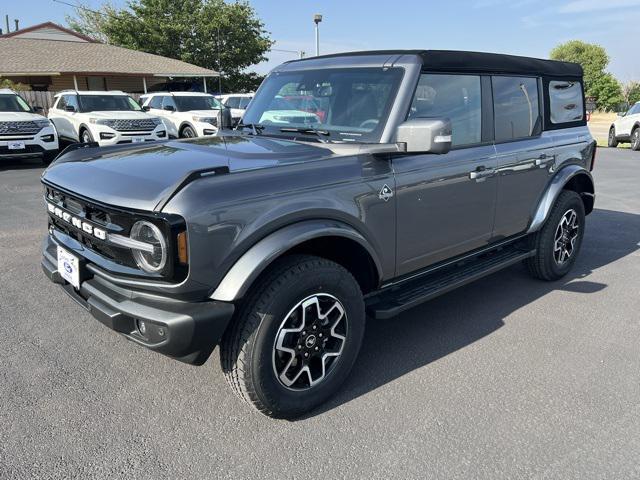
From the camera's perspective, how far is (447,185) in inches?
133

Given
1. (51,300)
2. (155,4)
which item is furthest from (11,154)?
(155,4)

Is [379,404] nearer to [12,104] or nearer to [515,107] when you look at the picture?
[515,107]

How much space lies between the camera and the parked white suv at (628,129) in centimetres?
1748

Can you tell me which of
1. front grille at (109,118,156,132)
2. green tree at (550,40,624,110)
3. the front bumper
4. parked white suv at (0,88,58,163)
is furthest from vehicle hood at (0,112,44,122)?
green tree at (550,40,624,110)

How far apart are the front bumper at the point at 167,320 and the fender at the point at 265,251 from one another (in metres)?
0.07

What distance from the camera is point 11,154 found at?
11594mm

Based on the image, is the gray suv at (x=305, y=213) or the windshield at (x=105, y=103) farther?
the windshield at (x=105, y=103)

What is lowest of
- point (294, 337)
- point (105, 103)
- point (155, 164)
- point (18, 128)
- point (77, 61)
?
point (294, 337)

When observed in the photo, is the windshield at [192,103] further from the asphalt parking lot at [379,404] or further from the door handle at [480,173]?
the door handle at [480,173]

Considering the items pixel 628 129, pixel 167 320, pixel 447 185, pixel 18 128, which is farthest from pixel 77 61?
pixel 167 320

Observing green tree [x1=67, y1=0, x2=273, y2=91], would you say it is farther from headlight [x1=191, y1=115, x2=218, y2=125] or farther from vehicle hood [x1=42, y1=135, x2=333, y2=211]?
vehicle hood [x1=42, y1=135, x2=333, y2=211]

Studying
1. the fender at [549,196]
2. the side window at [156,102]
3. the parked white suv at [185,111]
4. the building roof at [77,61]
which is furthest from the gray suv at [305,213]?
the building roof at [77,61]

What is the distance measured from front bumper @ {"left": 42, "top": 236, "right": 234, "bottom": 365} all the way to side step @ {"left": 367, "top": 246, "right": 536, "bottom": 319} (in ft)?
3.58

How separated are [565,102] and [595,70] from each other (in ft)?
200
